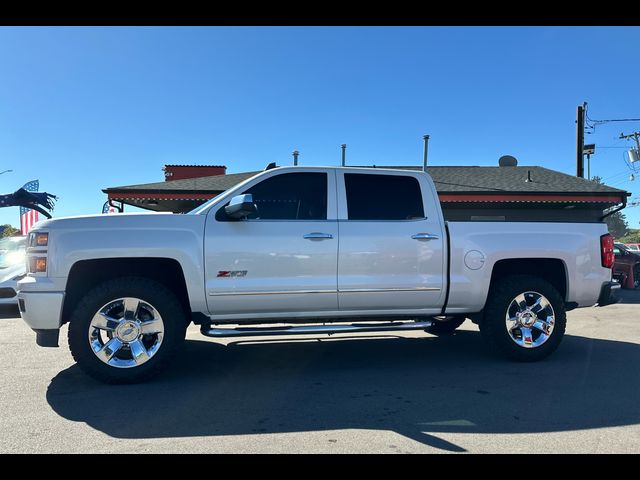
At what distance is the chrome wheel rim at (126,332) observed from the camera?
427 cm

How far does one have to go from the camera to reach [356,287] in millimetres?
4680

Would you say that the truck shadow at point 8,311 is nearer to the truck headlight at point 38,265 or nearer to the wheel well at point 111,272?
the wheel well at point 111,272

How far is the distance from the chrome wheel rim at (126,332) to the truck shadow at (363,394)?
0.94 feet

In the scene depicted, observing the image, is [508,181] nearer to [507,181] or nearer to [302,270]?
[507,181]

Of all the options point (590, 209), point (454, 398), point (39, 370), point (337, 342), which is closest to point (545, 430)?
point (454, 398)

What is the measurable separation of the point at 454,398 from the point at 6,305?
271 inches

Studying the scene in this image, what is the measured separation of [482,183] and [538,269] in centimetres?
973

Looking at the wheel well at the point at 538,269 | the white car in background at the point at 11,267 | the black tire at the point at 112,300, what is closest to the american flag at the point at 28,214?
the white car in background at the point at 11,267

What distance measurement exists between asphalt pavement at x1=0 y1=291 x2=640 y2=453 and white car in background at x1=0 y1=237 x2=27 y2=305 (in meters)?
1.91

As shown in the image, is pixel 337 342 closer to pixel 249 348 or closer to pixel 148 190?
pixel 249 348

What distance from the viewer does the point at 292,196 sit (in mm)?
4906

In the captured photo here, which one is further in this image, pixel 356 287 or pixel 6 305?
pixel 6 305

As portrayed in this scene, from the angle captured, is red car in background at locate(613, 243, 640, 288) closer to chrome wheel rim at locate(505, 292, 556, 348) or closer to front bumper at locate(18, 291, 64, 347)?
chrome wheel rim at locate(505, 292, 556, 348)

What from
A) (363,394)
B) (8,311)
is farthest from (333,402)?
(8,311)
